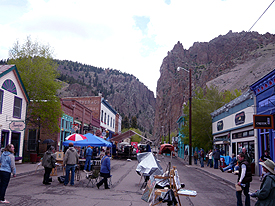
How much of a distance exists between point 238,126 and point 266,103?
5.75 m

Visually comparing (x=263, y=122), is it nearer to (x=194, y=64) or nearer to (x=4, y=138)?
(x=4, y=138)

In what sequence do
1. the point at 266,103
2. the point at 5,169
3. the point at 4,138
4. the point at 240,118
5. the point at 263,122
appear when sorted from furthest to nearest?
the point at 240,118, the point at 4,138, the point at 266,103, the point at 263,122, the point at 5,169

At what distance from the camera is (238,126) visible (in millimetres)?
22219

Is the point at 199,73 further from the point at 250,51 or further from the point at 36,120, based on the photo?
the point at 36,120

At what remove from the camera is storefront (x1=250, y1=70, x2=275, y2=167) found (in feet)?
52.2

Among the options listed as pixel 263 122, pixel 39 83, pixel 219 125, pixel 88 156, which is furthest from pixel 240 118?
pixel 39 83

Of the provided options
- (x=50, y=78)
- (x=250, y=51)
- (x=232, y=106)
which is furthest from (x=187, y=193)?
(x=250, y=51)

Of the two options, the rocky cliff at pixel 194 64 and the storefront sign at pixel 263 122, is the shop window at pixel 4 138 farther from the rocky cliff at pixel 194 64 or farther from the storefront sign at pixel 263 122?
the rocky cliff at pixel 194 64

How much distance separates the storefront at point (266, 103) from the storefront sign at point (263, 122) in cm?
47

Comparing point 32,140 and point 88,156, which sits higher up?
point 32,140

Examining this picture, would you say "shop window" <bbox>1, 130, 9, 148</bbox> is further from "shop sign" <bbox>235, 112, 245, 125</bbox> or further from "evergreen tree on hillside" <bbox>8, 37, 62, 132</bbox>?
"shop sign" <bbox>235, 112, 245, 125</bbox>

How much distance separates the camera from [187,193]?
707 cm

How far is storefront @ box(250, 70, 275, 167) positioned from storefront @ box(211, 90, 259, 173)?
0.61 metres

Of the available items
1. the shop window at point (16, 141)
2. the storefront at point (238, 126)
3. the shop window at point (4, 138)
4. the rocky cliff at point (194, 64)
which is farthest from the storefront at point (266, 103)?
the rocky cliff at point (194, 64)
